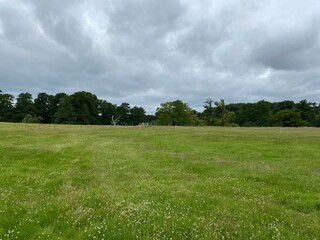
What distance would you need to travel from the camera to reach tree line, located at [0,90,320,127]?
131m

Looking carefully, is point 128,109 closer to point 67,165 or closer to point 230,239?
point 67,165

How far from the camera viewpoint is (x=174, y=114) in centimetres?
13188

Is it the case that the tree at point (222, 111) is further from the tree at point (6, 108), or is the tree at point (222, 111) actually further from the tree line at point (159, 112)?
the tree at point (6, 108)

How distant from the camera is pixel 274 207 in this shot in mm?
9094

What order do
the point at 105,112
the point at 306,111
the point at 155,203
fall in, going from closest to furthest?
the point at 155,203
the point at 306,111
the point at 105,112

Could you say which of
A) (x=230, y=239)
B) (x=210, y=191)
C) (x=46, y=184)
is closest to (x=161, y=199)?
(x=210, y=191)

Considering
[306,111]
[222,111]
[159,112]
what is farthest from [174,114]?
[306,111]

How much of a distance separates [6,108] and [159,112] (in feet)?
241

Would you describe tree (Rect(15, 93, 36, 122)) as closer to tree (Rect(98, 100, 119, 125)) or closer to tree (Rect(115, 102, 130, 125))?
tree (Rect(98, 100, 119, 125))

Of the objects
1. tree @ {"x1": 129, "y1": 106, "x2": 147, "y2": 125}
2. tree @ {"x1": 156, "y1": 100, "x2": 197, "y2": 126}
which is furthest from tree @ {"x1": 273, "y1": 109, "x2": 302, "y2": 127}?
tree @ {"x1": 129, "y1": 106, "x2": 147, "y2": 125}

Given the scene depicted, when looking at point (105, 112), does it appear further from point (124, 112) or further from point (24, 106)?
point (24, 106)

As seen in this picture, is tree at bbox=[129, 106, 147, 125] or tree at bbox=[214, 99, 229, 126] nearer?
tree at bbox=[214, 99, 229, 126]

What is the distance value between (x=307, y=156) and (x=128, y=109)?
15545 centimetres

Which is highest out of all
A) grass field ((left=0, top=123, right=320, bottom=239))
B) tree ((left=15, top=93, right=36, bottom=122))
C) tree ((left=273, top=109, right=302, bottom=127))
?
tree ((left=15, top=93, right=36, bottom=122))
